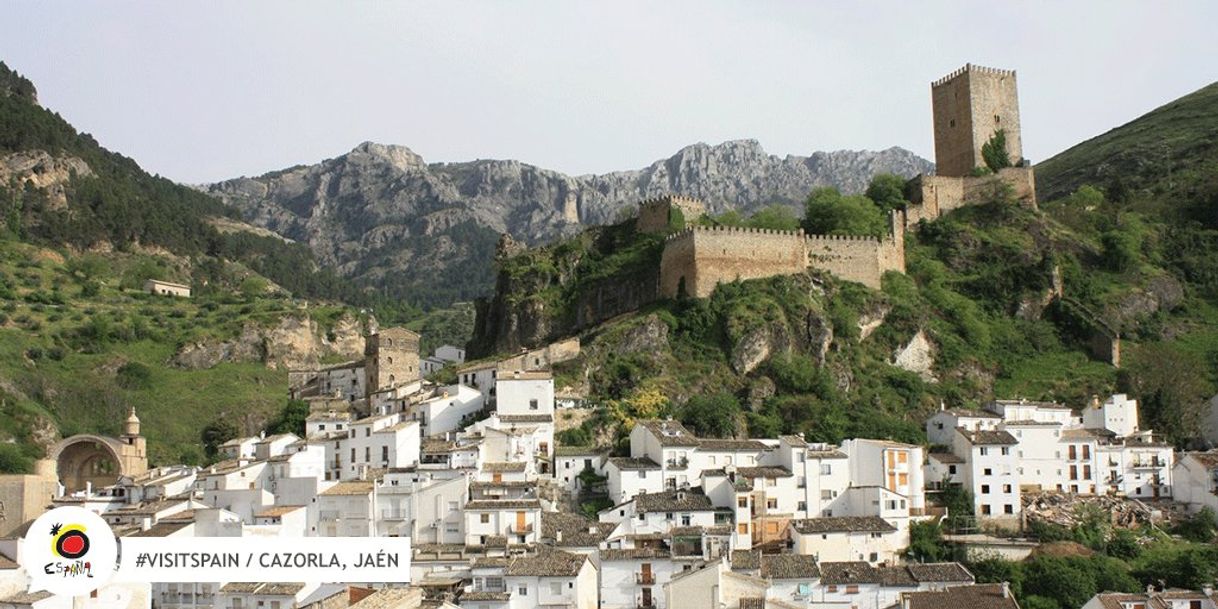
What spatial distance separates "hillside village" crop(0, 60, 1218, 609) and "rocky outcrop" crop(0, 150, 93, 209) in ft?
153

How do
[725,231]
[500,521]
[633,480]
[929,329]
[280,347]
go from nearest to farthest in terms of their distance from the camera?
1. [500,521]
2. [633,480]
3. [725,231]
4. [929,329]
5. [280,347]

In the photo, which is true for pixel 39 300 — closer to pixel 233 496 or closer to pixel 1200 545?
pixel 233 496

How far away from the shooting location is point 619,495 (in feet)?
163

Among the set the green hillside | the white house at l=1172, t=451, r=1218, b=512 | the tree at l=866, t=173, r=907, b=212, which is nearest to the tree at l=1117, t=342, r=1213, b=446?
the green hillside

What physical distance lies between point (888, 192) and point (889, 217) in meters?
4.03

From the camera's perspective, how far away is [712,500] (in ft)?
160

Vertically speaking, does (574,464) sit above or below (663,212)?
below

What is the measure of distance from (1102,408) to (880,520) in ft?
51.2

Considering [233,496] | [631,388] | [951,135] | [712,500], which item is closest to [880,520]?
[712,500]

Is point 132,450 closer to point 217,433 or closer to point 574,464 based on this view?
point 217,433

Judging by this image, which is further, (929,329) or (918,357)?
(929,329)

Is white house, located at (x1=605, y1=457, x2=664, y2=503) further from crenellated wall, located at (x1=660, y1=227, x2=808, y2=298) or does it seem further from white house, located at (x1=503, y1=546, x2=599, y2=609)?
crenellated wall, located at (x1=660, y1=227, x2=808, y2=298)

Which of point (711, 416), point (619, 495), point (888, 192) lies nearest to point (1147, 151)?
point (888, 192)

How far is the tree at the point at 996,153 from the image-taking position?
3007 inches
